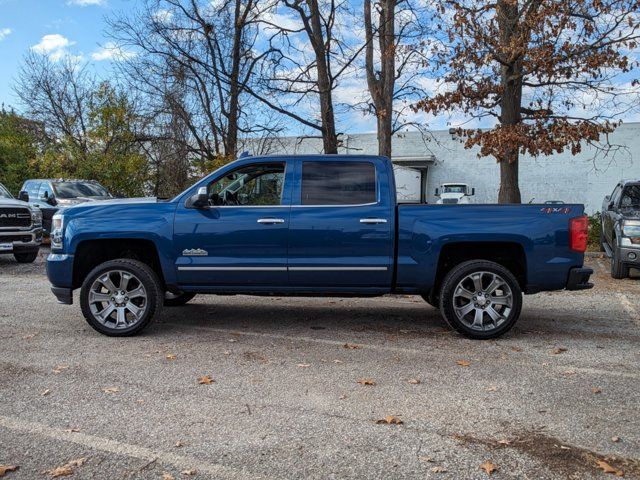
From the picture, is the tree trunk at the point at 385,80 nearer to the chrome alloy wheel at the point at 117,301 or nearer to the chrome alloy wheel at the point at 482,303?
the chrome alloy wheel at the point at 482,303

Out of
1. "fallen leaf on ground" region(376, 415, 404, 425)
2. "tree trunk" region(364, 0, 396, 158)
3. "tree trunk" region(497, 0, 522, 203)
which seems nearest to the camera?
"fallen leaf on ground" region(376, 415, 404, 425)

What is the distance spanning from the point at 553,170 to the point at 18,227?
80.9 feet

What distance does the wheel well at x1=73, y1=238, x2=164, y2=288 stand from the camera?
6820 millimetres

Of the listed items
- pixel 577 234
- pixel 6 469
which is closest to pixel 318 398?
pixel 6 469

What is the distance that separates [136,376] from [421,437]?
2.56 meters

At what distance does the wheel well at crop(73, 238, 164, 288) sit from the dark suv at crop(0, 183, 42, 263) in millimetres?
7346

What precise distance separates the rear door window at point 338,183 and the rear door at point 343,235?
0.01 m

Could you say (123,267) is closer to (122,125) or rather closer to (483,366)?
(483,366)

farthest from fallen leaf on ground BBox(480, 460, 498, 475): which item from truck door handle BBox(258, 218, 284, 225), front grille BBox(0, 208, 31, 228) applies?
front grille BBox(0, 208, 31, 228)

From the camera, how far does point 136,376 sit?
17.0 feet

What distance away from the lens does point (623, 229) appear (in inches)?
420

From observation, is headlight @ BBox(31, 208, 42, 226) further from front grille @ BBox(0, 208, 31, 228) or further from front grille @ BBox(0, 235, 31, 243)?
front grille @ BBox(0, 235, 31, 243)

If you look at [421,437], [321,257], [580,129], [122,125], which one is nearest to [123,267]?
[321,257]

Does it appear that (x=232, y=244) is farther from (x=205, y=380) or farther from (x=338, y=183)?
(x=205, y=380)
